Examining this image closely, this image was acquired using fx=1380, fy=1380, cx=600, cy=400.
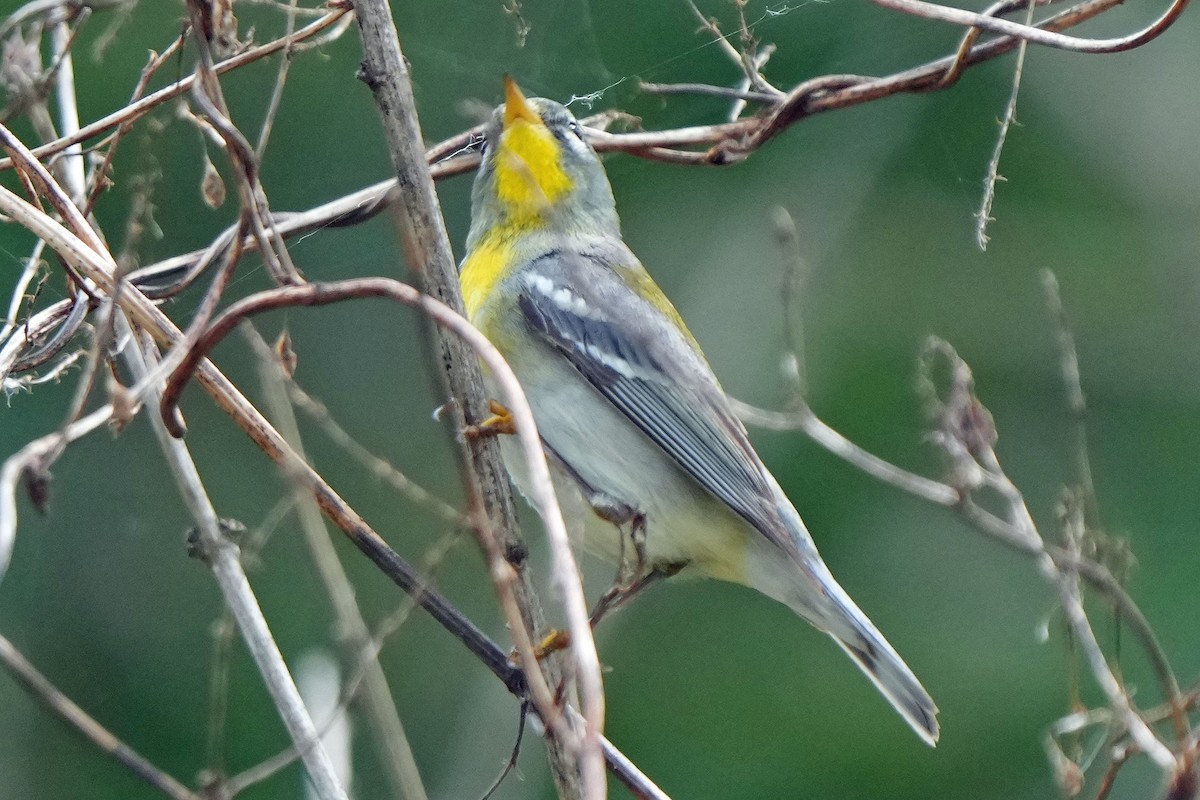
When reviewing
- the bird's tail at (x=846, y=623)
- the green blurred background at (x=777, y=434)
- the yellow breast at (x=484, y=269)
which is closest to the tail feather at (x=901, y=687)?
the bird's tail at (x=846, y=623)

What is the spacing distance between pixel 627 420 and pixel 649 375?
137mm

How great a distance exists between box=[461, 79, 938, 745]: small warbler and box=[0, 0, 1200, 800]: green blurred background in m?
2.87

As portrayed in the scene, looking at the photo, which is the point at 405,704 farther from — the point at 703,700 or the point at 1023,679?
the point at 1023,679

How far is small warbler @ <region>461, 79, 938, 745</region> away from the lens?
2592 mm

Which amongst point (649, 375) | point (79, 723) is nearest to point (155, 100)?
point (79, 723)

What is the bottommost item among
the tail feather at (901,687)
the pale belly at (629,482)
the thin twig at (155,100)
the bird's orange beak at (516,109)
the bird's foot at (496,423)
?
the tail feather at (901,687)

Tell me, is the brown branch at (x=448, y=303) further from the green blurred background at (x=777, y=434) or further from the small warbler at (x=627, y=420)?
the green blurred background at (x=777, y=434)

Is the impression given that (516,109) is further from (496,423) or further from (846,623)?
(846,623)

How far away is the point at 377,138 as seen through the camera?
21.4 feet

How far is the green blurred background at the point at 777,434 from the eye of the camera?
618 cm

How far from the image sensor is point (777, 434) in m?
A: 6.55

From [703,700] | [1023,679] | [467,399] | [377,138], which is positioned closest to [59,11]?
[467,399]

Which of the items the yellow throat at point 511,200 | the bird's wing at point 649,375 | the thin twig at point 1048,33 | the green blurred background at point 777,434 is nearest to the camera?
the thin twig at point 1048,33

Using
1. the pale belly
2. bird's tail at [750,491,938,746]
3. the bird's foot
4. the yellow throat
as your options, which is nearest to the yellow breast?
the yellow throat
